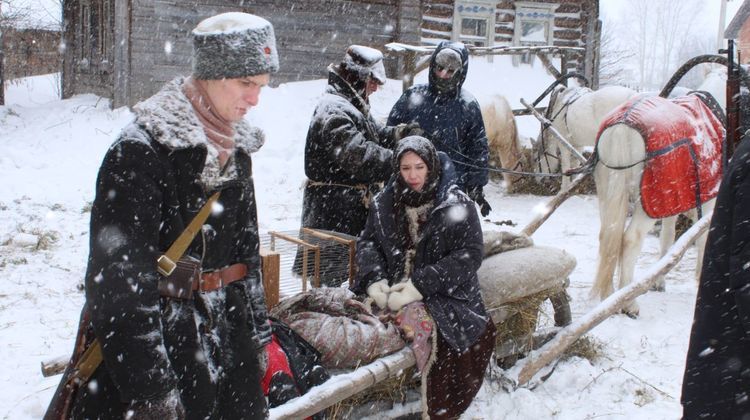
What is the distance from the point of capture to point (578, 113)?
9875mm

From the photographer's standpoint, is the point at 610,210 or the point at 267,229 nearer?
the point at 610,210

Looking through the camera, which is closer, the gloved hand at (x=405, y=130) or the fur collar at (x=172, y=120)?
the fur collar at (x=172, y=120)

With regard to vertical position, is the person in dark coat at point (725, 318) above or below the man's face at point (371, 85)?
below

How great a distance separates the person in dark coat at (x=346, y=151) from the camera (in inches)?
155

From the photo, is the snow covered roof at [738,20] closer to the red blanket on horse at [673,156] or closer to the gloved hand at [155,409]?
the red blanket on horse at [673,156]

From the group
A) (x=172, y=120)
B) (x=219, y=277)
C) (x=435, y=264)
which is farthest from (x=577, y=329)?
(x=172, y=120)

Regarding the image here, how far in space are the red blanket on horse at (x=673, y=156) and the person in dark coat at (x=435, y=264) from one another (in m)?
2.11

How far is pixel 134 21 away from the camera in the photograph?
12789mm

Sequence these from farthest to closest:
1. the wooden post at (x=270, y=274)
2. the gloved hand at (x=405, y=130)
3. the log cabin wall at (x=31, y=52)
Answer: the log cabin wall at (x=31, y=52) → the gloved hand at (x=405, y=130) → the wooden post at (x=270, y=274)

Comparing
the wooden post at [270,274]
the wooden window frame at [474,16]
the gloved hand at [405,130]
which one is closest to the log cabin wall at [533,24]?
the wooden window frame at [474,16]

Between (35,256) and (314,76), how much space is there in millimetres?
8664

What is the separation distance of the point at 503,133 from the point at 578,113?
1224mm

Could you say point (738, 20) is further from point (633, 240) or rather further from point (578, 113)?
point (633, 240)

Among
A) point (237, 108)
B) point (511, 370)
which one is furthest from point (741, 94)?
point (237, 108)
